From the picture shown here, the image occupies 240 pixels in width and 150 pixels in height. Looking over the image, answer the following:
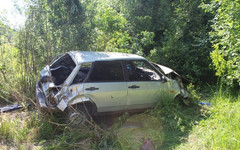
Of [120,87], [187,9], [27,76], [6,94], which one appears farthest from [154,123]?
[187,9]

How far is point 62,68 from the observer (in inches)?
173

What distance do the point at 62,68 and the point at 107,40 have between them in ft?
10.7

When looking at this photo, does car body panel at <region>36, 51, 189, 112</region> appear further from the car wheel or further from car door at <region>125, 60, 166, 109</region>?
the car wheel

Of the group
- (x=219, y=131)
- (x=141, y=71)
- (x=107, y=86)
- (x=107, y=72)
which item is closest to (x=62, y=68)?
(x=107, y=72)

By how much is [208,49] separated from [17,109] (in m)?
6.15

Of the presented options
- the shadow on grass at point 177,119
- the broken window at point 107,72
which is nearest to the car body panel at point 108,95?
the broken window at point 107,72

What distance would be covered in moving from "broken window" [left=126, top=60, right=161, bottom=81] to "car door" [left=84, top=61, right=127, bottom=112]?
0.28m

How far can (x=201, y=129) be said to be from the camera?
3.67 m

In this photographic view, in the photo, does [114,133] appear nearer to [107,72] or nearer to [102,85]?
[102,85]

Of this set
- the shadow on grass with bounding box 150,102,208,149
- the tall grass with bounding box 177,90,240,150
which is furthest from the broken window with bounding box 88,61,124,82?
the tall grass with bounding box 177,90,240,150

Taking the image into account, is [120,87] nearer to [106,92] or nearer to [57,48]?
[106,92]

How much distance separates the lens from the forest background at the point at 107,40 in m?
4.66

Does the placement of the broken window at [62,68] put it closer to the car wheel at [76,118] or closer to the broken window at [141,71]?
the car wheel at [76,118]

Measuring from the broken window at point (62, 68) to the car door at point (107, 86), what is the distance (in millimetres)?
764
